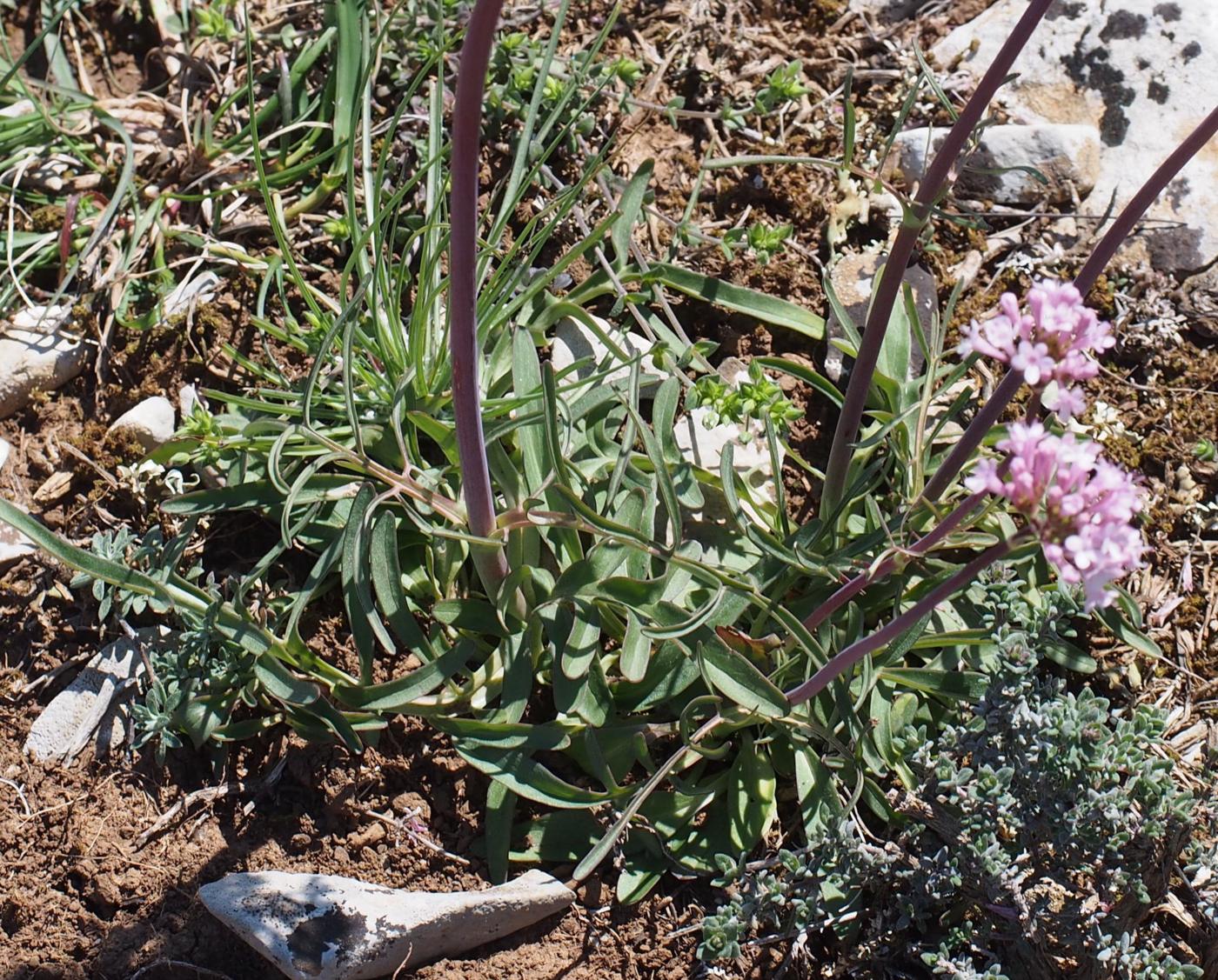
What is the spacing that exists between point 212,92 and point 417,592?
1.98m

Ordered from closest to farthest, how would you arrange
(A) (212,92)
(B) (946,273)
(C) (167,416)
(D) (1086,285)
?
(D) (1086,285), (C) (167,416), (B) (946,273), (A) (212,92)

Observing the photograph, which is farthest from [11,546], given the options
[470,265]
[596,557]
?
[470,265]

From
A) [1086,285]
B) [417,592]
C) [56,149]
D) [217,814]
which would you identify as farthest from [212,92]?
[1086,285]

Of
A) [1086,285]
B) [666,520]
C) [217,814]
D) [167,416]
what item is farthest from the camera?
[167,416]

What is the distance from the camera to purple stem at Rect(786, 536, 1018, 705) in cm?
181

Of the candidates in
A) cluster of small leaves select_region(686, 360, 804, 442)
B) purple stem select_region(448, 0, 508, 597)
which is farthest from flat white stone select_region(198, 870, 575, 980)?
cluster of small leaves select_region(686, 360, 804, 442)

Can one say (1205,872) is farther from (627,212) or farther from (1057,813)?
(627,212)

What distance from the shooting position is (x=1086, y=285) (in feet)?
7.41

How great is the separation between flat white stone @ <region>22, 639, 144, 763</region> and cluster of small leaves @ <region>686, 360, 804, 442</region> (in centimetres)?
161

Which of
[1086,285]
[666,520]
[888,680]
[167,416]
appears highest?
[1086,285]

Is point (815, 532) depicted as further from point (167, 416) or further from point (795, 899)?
point (167, 416)

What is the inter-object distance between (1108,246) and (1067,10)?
204cm

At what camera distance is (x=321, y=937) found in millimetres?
2510

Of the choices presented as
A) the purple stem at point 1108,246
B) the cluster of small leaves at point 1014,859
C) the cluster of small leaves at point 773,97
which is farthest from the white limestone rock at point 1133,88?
the cluster of small leaves at point 1014,859
